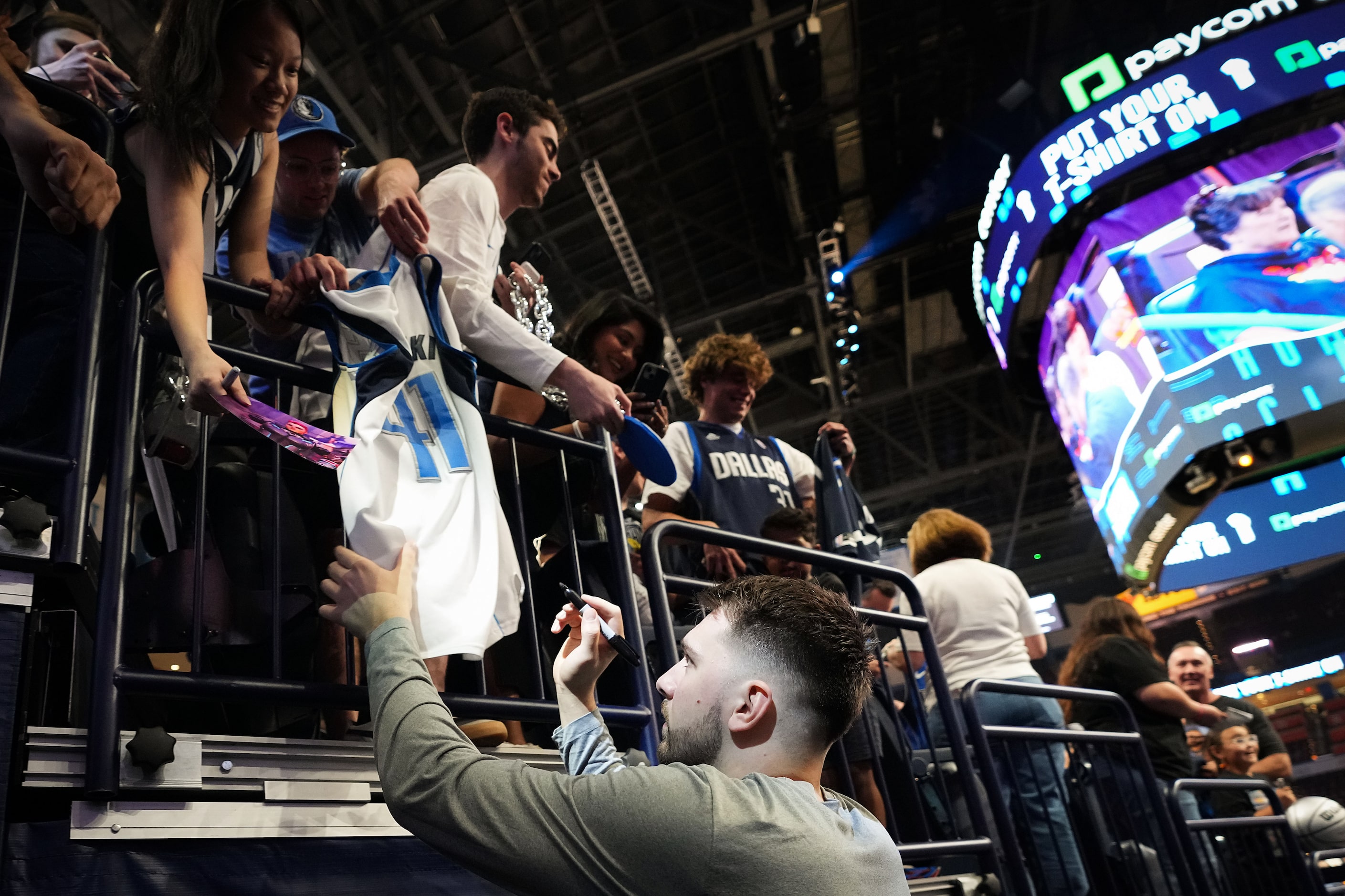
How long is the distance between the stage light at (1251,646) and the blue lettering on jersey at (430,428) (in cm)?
1733

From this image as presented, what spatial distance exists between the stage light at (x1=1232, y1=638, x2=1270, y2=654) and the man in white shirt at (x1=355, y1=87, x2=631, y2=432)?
16.7 meters

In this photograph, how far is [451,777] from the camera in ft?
4.27

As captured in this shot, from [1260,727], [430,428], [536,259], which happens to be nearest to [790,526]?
[536,259]

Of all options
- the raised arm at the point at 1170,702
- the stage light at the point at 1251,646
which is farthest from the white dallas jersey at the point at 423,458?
the stage light at the point at 1251,646

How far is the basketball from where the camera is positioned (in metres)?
5.81

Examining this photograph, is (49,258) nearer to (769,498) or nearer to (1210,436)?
(769,498)

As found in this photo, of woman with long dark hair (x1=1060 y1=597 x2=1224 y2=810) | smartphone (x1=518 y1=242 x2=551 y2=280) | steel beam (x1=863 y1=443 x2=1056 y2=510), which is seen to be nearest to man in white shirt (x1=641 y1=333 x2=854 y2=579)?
smartphone (x1=518 y1=242 x2=551 y2=280)

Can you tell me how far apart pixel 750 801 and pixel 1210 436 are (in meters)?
8.08

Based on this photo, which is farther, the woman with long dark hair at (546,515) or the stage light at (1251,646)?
the stage light at (1251,646)

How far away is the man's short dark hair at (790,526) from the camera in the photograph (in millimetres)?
3574

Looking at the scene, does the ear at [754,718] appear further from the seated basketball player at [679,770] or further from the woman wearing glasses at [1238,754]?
the woman wearing glasses at [1238,754]

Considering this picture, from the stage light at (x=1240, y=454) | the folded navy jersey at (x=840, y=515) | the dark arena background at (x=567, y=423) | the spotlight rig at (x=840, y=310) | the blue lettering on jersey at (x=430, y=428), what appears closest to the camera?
the dark arena background at (x=567, y=423)

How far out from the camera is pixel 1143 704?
15.0ft

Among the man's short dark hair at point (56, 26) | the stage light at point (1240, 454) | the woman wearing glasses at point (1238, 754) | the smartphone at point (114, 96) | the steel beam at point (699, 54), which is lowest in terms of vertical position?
the woman wearing glasses at point (1238, 754)
